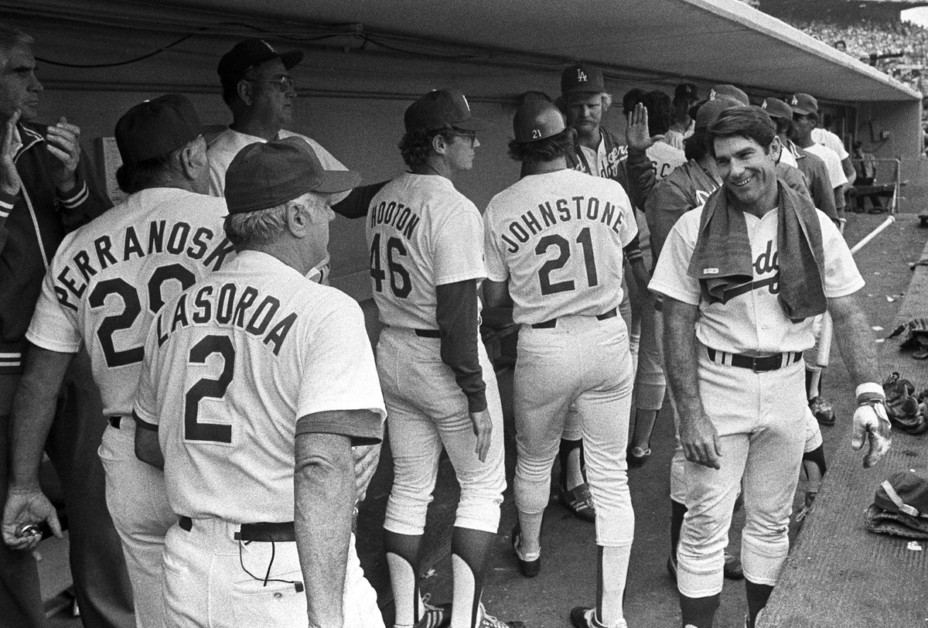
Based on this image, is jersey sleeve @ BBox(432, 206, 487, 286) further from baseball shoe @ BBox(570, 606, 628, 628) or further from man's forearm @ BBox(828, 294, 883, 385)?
baseball shoe @ BBox(570, 606, 628, 628)

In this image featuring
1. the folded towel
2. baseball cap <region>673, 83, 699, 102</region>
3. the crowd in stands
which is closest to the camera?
the folded towel

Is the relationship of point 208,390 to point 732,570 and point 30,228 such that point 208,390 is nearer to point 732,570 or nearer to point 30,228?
point 30,228

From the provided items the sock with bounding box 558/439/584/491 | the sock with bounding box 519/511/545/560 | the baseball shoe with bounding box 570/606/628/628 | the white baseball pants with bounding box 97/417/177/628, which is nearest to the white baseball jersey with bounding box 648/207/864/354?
the baseball shoe with bounding box 570/606/628/628

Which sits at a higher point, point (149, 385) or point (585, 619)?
point (149, 385)

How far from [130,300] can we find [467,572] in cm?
156

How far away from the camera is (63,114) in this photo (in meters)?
3.75

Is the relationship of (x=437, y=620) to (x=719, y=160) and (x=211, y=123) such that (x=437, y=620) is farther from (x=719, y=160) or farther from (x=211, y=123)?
(x=211, y=123)

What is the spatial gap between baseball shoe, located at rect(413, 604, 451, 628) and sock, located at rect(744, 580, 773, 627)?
1070mm

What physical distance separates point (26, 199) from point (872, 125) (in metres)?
21.3

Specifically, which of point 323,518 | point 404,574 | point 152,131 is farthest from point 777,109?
point 323,518

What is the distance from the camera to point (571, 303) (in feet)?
12.1

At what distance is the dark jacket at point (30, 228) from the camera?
→ 2.74m

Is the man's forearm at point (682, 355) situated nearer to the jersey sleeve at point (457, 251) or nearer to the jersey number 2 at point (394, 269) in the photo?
the jersey sleeve at point (457, 251)

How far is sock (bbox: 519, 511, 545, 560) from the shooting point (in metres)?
4.09
